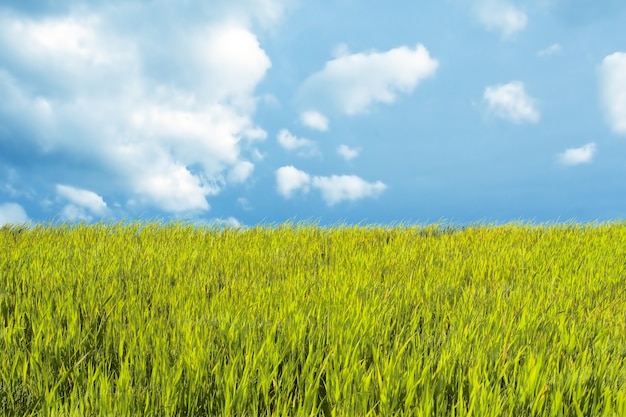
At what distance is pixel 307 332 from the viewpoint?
3.25 meters

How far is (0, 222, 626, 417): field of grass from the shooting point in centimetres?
247

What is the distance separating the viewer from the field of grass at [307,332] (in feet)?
8.10

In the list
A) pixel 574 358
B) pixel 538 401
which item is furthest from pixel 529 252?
pixel 538 401

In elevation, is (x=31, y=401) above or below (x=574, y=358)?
below

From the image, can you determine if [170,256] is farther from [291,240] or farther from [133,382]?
[133,382]

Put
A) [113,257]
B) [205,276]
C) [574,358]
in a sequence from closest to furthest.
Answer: [574,358], [205,276], [113,257]

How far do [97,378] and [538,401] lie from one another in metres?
2.03

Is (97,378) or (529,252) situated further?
(529,252)

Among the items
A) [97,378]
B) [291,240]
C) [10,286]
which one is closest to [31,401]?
[97,378]

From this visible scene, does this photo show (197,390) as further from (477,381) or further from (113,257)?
(113,257)

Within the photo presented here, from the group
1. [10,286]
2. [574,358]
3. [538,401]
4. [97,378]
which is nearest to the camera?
[538,401]

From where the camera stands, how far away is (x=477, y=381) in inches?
100

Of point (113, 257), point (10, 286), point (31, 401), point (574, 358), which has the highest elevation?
point (113, 257)

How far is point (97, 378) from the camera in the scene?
8.82ft
